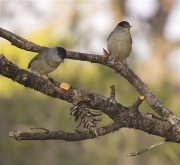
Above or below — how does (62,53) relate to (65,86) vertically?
above

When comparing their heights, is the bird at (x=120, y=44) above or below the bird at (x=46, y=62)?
above

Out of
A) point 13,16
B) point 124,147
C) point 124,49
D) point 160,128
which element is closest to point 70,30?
point 13,16

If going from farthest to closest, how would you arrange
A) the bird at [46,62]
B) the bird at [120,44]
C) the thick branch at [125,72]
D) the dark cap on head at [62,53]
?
the bird at [120,44]
the bird at [46,62]
the dark cap on head at [62,53]
the thick branch at [125,72]

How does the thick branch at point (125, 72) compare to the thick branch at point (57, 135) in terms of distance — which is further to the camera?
the thick branch at point (125, 72)

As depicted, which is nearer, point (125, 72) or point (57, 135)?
point (57, 135)

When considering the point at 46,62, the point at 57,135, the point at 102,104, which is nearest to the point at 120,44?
the point at 46,62

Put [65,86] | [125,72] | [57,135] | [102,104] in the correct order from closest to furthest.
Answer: [57,135], [65,86], [102,104], [125,72]

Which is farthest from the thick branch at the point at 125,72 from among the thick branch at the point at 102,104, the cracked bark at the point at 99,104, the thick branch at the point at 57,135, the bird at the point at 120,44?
the bird at the point at 120,44

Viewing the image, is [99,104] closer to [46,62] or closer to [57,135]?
[57,135]

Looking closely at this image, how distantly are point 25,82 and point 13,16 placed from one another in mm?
7122

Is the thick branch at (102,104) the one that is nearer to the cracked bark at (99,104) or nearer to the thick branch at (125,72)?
the cracked bark at (99,104)

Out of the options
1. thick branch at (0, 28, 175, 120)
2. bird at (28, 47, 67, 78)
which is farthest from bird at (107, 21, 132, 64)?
thick branch at (0, 28, 175, 120)

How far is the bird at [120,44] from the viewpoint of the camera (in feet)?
17.3

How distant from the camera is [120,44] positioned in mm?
5332
